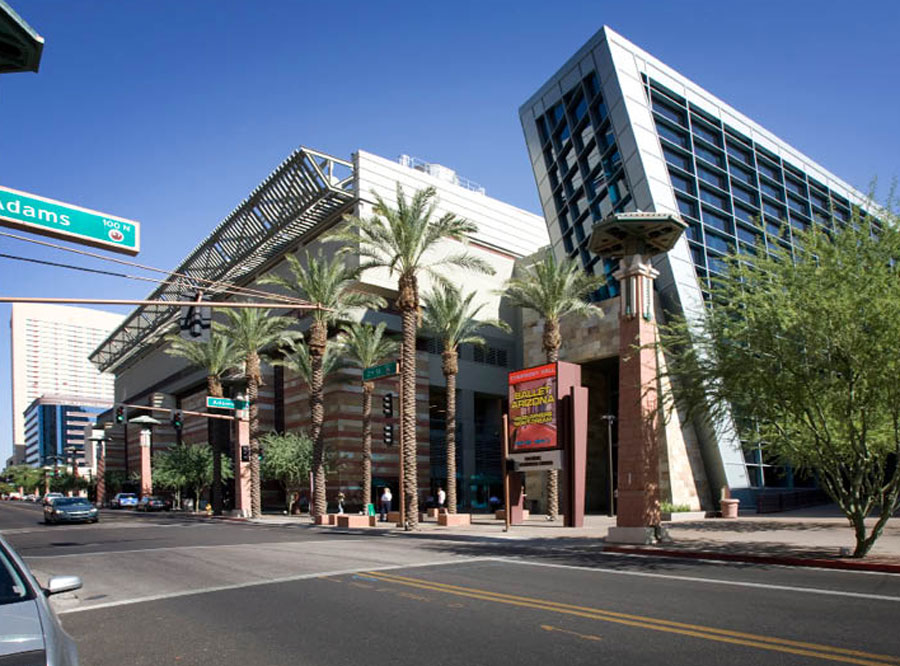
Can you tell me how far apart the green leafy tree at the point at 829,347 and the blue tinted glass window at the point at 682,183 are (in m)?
26.0

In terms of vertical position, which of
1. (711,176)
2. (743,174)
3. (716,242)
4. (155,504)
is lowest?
(155,504)

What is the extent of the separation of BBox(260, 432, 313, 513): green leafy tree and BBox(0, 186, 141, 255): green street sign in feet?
119

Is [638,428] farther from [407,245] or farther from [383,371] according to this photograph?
[407,245]


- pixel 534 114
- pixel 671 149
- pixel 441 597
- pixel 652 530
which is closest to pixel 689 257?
pixel 671 149

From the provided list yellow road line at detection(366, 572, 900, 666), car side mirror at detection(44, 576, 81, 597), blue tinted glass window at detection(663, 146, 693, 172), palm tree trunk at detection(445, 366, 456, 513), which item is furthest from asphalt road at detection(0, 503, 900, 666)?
blue tinted glass window at detection(663, 146, 693, 172)

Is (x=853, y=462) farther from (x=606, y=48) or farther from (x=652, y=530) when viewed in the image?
(x=606, y=48)

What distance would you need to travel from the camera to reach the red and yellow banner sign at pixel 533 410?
1168 inches

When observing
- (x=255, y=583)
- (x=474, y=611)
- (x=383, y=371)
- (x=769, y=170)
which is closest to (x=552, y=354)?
(x=383, y=371)

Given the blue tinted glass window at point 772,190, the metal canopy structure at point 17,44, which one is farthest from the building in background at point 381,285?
the metal canopy structure at point 17,44

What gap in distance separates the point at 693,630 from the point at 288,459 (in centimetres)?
4271

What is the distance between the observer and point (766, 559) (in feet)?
52.1

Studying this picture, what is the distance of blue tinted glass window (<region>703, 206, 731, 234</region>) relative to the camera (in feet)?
142

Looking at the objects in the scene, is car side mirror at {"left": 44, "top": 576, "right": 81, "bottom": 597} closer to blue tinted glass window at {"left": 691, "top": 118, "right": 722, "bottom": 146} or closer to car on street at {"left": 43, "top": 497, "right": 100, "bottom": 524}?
car on street at {"left": 43, "top": 497, "right": 100, "bottom": 524}

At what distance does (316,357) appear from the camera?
39500 millimetres
